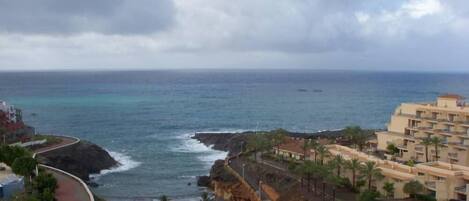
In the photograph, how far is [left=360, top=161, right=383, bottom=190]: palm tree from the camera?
51.9 m

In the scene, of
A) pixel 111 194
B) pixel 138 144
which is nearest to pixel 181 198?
pixel 111 194

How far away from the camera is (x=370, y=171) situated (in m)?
51.9

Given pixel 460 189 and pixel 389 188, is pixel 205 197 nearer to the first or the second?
pixel 389 188

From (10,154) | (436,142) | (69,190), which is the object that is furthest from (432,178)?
(10,154)

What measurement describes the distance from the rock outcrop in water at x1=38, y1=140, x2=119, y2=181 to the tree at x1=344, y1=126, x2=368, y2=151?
35.4m

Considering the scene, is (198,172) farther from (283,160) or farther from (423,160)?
(423,160)

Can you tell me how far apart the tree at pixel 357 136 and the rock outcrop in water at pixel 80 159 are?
35429 mm

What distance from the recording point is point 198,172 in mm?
79750

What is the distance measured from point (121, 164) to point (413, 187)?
48.9 metres

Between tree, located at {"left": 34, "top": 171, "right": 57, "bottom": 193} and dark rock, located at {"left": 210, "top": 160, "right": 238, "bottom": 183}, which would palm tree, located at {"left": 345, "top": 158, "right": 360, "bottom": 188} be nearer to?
dark rock, located at {"left": 210, "top": 160, "right": 238, "bottom": 183}

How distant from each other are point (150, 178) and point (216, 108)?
317ft

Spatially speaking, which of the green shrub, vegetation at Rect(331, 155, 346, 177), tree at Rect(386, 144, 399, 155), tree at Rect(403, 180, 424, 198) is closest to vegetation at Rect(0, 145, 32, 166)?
vegetation at Rect(331, 155, 346, 177)

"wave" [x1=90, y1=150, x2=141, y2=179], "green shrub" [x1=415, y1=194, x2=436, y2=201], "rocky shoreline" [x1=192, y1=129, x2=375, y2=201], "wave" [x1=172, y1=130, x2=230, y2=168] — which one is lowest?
"wave" [x1=90, y1=150, x2=141, y2=179]

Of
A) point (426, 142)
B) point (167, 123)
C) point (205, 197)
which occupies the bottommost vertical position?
point (167, 123)
